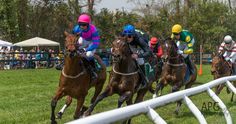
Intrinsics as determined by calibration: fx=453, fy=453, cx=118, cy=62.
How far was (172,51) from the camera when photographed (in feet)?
40.0

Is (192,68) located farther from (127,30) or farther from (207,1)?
(207,1)

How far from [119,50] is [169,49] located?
372 cm

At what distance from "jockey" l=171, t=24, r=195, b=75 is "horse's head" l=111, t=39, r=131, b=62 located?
3.73 m

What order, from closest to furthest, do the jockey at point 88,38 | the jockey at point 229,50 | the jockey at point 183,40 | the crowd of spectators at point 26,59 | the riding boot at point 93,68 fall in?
Result: the jockey at point 88,38
the riding boot at point 93,68
the jockey at point 183,40
the jockey at point 229,50
the crowd of spectators at point 26,59

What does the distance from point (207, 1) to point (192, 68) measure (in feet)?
133

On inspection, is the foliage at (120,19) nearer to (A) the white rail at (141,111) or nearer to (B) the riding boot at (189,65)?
(B) the riding boot at (189,65)

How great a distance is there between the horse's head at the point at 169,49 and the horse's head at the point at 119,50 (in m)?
3.38

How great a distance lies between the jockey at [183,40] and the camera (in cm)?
1243

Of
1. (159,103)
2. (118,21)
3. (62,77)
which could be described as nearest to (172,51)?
(62,77)

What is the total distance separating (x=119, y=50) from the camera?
868cm

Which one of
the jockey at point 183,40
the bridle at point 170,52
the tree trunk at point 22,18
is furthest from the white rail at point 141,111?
the tree trunk at point 22,18

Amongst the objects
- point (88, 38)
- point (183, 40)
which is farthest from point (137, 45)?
point (183, 40)

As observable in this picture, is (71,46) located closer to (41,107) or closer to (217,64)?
(41,107)

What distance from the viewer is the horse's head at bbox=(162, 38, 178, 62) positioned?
12.1 metres
